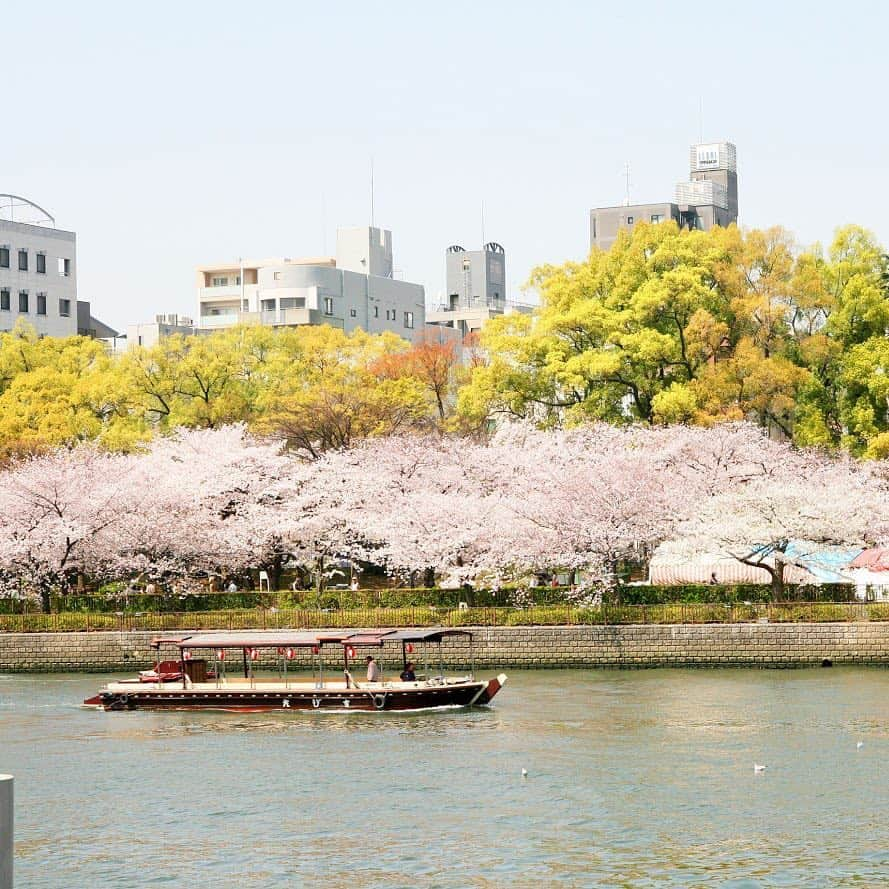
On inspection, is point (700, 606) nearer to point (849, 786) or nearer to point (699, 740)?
point (699, 740)

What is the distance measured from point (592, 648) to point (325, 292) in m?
78.0

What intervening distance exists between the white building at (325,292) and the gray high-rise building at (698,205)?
18.7 meters

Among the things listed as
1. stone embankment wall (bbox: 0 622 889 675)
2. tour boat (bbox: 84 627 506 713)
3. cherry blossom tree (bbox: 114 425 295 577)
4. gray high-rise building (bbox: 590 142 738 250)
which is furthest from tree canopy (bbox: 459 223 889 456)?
gray high-rise building (bbox: 590 142 738 250)

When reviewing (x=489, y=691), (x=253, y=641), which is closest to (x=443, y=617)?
(x=253, y=641)

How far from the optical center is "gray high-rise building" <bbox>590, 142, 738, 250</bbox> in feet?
476

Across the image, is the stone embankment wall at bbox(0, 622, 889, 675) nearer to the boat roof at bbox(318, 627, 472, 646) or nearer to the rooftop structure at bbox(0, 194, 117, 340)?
the boat roof at bbox(318, 627, 472, 646)

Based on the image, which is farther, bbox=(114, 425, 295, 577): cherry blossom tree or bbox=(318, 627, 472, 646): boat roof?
bbox=(114, 425, 295, 577): cherry blossom tree

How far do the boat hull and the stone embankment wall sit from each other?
9.46 m

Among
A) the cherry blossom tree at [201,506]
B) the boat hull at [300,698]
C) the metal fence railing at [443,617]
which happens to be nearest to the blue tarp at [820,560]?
the metal fence railing at [443,617]

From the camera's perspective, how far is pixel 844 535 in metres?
58.3

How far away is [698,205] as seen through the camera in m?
147

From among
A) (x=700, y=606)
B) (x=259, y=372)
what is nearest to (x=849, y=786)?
(x=700, y=606)

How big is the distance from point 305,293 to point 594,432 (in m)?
67.2

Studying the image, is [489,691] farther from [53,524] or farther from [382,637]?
[53,524]
